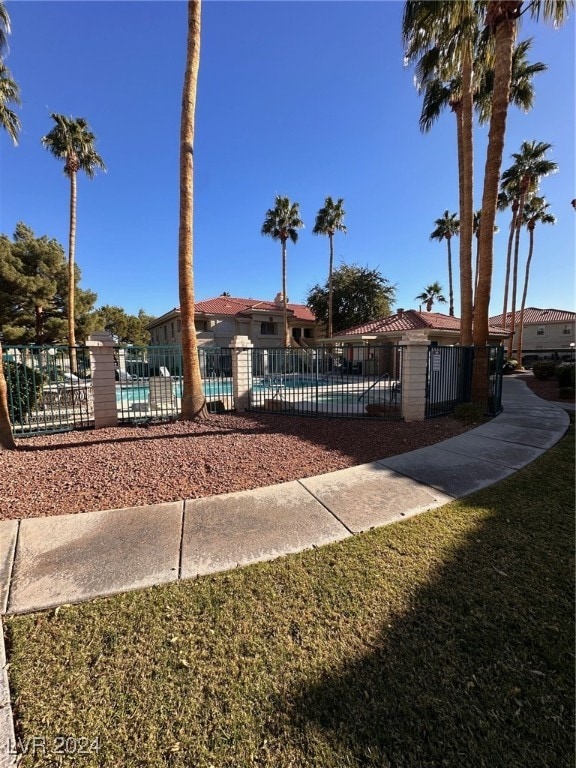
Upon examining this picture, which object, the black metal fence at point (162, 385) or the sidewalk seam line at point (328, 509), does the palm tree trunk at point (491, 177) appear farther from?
the black metal fence at point (162, 385)

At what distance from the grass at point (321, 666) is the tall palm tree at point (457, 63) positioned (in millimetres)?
10566

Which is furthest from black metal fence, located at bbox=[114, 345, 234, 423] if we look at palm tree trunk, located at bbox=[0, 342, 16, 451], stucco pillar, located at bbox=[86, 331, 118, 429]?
palm tree trunk, located at bbox=[0, 342, 16, 451]

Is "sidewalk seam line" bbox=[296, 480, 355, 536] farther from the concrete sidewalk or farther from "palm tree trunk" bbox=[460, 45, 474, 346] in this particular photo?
"palm tree trunk" bbox=[460, 45, 474, 346]

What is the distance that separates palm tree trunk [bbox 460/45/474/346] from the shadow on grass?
10295 mm

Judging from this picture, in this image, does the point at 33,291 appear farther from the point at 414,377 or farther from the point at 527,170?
the point at 527,170

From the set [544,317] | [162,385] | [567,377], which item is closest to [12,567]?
[162,385]

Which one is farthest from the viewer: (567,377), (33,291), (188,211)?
(33,291)

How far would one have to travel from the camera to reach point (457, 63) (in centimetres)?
1078

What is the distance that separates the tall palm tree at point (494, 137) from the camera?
8.29 metres

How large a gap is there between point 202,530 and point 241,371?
7.32m

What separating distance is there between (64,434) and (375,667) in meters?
7.99

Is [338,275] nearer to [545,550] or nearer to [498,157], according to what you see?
[498,157]

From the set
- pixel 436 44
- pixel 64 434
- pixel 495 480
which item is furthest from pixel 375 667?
pixel 436 44

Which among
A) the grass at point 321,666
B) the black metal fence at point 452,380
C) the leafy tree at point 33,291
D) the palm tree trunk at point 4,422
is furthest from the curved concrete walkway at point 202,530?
the leafy tree at point 33,291
